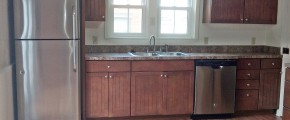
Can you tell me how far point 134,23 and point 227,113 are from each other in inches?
70.6

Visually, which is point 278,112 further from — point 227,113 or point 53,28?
point 53,28

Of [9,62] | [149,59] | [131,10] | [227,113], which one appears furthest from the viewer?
[131,10]

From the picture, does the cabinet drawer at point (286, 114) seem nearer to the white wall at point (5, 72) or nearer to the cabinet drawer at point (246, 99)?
the cabinet drawer at point (246, 99)

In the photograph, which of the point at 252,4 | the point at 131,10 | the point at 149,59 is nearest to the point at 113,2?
the point at 131,10

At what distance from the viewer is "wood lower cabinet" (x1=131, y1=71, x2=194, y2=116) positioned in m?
4.09

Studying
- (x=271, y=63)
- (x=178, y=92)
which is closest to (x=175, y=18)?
(x=178, y=92)

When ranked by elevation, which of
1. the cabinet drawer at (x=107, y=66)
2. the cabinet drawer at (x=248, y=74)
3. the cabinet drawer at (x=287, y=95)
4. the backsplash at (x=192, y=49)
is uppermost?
the backsplash at (x=192, y=49)

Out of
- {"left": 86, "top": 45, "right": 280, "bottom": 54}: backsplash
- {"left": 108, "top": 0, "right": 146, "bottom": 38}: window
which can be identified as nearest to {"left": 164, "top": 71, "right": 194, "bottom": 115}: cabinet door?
{"left": 86, "top": 45, "right": 280, "bottom": 54}: backsplash

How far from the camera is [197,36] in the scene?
15.7 feet

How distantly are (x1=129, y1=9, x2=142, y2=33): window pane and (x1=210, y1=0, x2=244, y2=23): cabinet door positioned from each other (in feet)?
3.34

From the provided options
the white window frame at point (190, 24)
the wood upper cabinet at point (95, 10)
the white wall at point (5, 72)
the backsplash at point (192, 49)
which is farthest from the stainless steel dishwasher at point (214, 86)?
the white wall at point (5, 72)

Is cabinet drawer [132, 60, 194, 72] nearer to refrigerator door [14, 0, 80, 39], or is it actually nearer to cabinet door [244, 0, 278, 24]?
refrigerator door [14, 0, 80, 39]

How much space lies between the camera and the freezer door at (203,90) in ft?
13.7

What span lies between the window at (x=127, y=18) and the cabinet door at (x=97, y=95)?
861 mm
